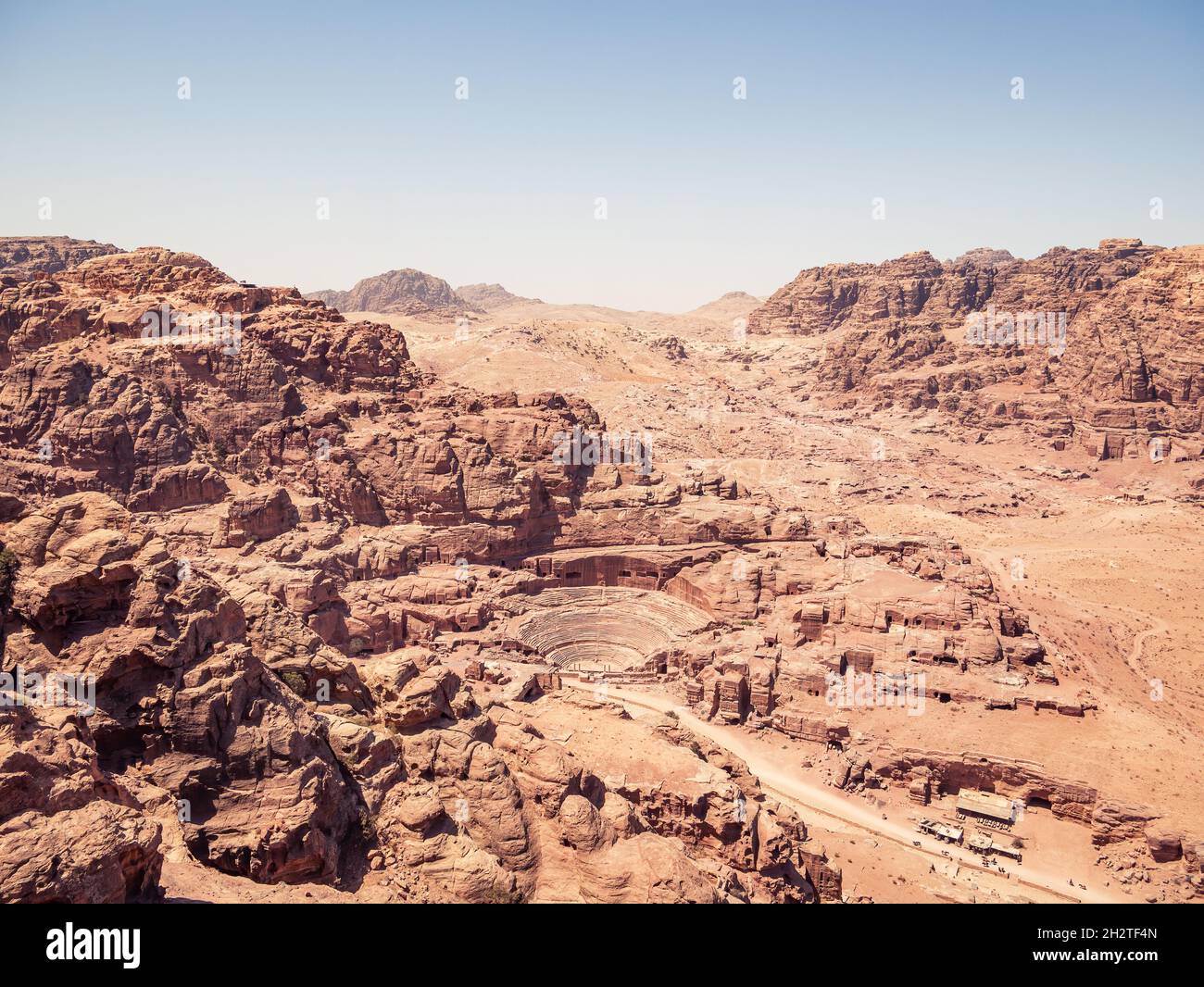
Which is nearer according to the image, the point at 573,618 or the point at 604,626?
the point at 573,618

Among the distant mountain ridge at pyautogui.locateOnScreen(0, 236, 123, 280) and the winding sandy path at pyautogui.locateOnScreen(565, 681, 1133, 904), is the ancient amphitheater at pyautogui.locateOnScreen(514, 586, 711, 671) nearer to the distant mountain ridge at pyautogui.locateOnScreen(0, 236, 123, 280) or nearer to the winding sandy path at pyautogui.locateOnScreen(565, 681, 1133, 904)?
the winding sandy path at pyautogui.locateOnScreen(565, 681, 1133, 904)

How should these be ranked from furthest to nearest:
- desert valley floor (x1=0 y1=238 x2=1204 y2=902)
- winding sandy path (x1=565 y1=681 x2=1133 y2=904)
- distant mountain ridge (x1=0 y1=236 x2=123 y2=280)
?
distant mountain ridge (x1=0 y1=236 x2=123 y2=280) < winding sandy path (x1=565 y1=681 x2=1133 y2=904) < desert valley floor (x1=0 y1=238 x2=1204 y2=902)

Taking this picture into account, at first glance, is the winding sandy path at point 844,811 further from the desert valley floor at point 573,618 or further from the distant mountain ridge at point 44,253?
the distant mountain ridge at point 44,253

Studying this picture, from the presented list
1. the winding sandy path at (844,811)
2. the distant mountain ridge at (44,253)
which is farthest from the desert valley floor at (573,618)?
the distant mountain ridge at (44,253)

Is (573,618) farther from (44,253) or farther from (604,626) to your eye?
(44,253)

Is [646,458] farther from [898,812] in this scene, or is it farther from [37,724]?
[37,724]

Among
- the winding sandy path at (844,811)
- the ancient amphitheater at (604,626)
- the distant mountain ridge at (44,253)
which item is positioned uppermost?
the distant mountain ridge at (44,253)

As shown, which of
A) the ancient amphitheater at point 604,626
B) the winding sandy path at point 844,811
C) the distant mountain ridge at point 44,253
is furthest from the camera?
the distant mountain ridge at point 44,253

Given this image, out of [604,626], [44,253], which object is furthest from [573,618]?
[44,253]

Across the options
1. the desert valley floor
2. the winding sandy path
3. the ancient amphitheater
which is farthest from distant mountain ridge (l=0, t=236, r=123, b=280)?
the winding sandy path
